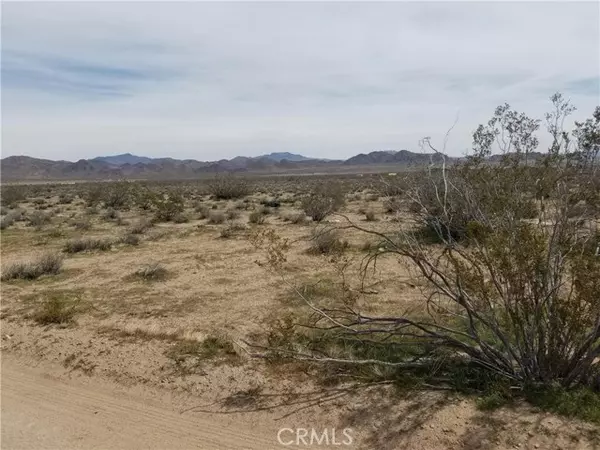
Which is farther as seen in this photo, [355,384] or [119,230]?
[119,230]

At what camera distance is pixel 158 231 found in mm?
19766

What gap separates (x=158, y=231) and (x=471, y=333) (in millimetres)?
15993

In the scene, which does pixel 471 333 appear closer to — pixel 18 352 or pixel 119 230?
pixel 18 352

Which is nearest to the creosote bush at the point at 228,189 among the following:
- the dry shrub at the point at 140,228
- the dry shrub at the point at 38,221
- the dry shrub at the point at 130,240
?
the dry shrub at the point at 38,221

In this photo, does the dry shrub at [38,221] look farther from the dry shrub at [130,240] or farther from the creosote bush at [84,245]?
the creosote bush at [84,245]

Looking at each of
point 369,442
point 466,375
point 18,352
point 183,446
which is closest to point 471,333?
point 466,375

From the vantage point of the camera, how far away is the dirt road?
5.06 meters

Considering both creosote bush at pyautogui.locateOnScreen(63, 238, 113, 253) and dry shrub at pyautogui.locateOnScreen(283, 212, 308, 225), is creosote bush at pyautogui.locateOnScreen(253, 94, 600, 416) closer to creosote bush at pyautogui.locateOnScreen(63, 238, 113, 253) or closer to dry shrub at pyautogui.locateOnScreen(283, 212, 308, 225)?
creosote bush at pyautogui.locateOnScreen(63, 238, 113, 253)

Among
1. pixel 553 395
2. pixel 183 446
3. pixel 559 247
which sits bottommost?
pixel 183 446

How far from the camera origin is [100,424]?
5.45 meters

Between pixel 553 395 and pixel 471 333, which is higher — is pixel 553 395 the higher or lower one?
the lower one

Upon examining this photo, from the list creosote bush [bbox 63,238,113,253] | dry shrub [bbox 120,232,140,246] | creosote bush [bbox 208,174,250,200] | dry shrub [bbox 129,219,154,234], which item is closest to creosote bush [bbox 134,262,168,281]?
creosote bush [bbox 63,238,113,253]

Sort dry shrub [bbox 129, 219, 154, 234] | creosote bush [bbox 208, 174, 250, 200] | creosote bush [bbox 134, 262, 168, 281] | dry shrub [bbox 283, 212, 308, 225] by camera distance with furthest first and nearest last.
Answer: creosote bush [bbox 208, 174, 250, 200] → dry shrub [bbox 283, 212, 308, 225] → dry shrub [bbox 129, 219, 154, 234] → creosote bush [bbox 134, 262, 168, 281]

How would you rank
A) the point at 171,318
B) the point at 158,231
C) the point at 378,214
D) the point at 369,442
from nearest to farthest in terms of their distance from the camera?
the point at 369,442 → the point at 171,318 → the point at 158,231 → the point at 378,214
